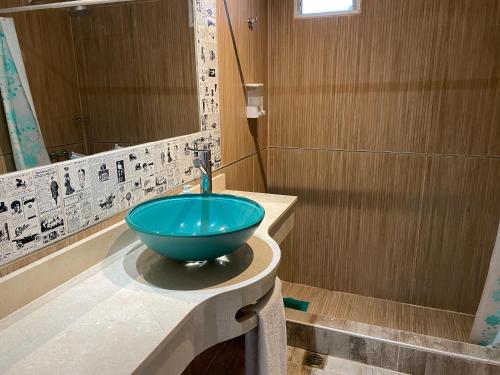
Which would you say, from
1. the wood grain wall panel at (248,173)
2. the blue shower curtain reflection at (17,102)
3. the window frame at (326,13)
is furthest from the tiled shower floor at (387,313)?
the blue shower curtain reflection at (17,102)

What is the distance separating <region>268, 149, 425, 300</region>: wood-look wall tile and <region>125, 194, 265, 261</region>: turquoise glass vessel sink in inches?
56.3

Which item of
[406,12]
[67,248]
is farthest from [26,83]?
[406,12]

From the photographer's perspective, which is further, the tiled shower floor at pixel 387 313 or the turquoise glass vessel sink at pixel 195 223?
the tiled shower floor at pixel 387 313

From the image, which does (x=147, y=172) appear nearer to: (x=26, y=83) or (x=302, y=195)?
(x=26, y=83)

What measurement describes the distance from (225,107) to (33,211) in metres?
1.20

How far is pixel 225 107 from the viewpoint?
1.99 meters

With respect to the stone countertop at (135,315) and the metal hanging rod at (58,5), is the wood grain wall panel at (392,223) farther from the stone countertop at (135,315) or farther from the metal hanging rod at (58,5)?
the metal hanging rod at (58,5)

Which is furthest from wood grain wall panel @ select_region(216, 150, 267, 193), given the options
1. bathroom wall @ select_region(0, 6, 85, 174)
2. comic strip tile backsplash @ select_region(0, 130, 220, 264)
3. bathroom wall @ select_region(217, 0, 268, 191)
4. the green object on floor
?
bathroom wall @ select_region(0, 6, 85, 174)

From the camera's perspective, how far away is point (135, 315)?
35.0 inches

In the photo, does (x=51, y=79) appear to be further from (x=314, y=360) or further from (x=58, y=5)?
(x=314, y=360)

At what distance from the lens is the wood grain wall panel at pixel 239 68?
6.34 feet

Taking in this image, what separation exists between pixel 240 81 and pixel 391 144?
1101 millimetres

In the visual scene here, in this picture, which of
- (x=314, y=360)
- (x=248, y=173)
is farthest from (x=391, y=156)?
(x=314, y=360)

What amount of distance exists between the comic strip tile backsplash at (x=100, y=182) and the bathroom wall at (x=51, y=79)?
73 millimetres
